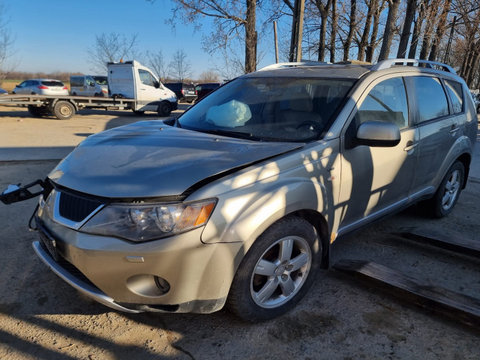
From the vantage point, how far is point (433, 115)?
356cm

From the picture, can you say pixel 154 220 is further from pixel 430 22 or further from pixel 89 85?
pixel 89 85

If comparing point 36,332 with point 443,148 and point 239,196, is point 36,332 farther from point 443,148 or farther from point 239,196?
point 443,148

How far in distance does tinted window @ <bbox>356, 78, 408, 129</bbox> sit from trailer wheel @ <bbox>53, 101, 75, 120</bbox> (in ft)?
47.5

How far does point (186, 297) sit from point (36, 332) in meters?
1.08

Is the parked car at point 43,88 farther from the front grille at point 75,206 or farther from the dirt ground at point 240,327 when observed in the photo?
the front grille at point 75,206

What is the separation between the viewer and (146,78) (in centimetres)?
1670

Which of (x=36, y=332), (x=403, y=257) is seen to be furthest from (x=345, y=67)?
(x=36, y=332)

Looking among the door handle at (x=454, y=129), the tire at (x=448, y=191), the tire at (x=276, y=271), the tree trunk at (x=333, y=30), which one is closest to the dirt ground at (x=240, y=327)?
the tire at (x=276, y=271)

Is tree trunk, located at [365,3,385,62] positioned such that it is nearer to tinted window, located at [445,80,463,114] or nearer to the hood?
tinted window, located at [445,80,463,114]

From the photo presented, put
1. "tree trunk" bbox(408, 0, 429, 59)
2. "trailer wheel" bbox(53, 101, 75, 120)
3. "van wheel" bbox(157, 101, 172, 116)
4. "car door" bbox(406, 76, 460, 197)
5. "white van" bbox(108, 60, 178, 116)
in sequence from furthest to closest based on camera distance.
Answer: "van wheel" bbox(157, 101, 172, 116), "white van" bbox(108, 60, 178, 116), "trailer wheel" bbox(53, 101, 75, 120), "tree trunk" bbox(408, 0, 429, 59), "car door" bbox(406, 76, 460, 197)

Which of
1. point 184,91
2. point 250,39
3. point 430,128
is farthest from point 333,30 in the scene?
point 430,128

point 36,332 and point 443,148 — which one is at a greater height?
point 443,148

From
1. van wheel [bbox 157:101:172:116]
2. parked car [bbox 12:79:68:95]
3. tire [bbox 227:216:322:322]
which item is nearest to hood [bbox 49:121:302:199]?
tire [bbox 227:216:322:322]

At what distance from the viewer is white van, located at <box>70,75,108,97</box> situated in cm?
2273
